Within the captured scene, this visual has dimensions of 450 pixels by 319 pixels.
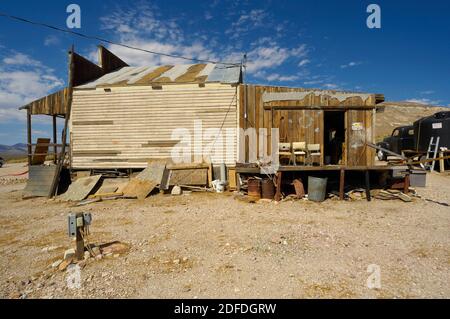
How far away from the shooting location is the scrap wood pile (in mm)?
9930

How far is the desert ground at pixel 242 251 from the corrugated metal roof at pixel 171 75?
6.32 metres

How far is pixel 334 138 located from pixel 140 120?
11048 millimetres

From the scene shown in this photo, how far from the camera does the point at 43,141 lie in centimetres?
1215

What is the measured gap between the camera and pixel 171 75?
12.9 metres

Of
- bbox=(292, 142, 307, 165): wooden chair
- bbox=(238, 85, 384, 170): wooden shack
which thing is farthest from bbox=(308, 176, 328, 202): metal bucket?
bbox=(238, 85, 384, 170): wooden shack

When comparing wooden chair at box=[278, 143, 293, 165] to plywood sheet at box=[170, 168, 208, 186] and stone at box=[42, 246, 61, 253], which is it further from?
stone at box=[42, 246, 61, 253]

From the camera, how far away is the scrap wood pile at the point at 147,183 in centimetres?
993

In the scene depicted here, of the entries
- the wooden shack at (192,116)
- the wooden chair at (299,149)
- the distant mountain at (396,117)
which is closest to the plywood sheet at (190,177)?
the wooden shack at (192,116)

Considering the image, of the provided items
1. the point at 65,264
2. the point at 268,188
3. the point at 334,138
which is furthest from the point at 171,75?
the point at 65,264

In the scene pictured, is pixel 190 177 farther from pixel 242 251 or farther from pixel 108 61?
pixel 108 61

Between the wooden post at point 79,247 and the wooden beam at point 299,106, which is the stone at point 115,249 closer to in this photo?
the wooden post at point 79,247

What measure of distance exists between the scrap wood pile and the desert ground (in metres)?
1.62

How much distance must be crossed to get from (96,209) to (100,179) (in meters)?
3.56
